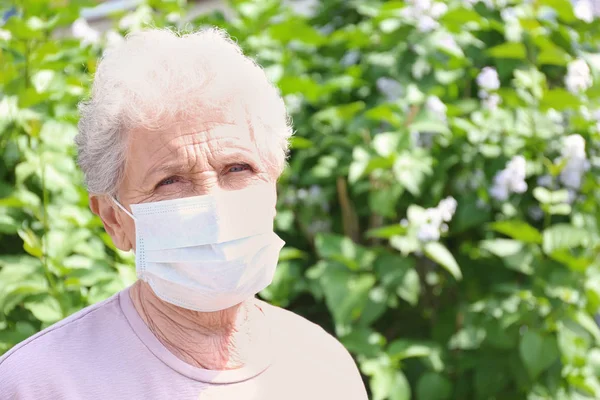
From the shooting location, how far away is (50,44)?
111 inches

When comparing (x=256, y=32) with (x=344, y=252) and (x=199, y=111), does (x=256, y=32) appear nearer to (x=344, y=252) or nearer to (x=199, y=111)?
(x=344, y=252)

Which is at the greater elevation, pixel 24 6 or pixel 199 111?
pixel 199 111

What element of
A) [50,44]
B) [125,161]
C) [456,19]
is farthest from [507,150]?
[125,161]

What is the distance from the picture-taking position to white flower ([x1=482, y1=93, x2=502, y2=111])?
3.35m

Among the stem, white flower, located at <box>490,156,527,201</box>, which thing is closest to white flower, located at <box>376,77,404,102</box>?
white flower, located at <box>490,156,527,201</box>

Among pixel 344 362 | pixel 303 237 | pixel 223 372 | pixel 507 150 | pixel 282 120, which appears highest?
pixel 282 120

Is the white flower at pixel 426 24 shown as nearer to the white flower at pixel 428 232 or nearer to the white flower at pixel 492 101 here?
the white flower at pixel 492 101

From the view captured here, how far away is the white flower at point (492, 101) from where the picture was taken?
3.35m

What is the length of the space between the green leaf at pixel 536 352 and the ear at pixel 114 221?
5.43ft

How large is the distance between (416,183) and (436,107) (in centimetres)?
33

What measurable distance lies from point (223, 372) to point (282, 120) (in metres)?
0.57

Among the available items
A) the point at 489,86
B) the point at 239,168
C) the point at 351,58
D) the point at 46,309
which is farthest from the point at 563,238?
the point at 46,309

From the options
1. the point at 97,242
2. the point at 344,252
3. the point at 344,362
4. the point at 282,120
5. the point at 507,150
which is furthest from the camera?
the point at 507,150

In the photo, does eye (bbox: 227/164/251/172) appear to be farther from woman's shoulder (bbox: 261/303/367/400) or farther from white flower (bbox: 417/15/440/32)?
white flower (bbox: 417/15/440/32)
